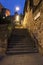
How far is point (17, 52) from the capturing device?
8.73m

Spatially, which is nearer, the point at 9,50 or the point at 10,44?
the point at 9,50

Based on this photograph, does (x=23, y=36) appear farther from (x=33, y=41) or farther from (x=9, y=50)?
(x=9, y=50)

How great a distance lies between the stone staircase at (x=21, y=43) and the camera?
910 centimetres

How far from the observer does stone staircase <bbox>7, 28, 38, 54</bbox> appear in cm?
910

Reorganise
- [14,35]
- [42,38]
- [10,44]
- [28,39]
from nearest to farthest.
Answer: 1. [42,38]
2. [10,44]
3. [28,39]
4. [14,35]

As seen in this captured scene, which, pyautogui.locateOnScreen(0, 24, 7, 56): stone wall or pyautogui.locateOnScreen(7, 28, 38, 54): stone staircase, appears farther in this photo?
pyautogui.locateOnScreen(7, 28, 38, 54): stone staircase

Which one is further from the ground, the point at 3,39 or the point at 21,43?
the point at 3,39

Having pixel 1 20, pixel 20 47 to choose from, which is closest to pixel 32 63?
pixel 20 47

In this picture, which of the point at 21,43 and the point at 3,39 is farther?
the point at 21,43

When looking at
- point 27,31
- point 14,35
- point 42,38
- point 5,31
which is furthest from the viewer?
point 27,31

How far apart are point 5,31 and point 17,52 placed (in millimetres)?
1440

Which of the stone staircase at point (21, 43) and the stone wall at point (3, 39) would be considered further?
the stone staircase at point (21, 43)

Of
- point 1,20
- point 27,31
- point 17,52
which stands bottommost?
point 17,52

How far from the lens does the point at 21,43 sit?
1009cm
